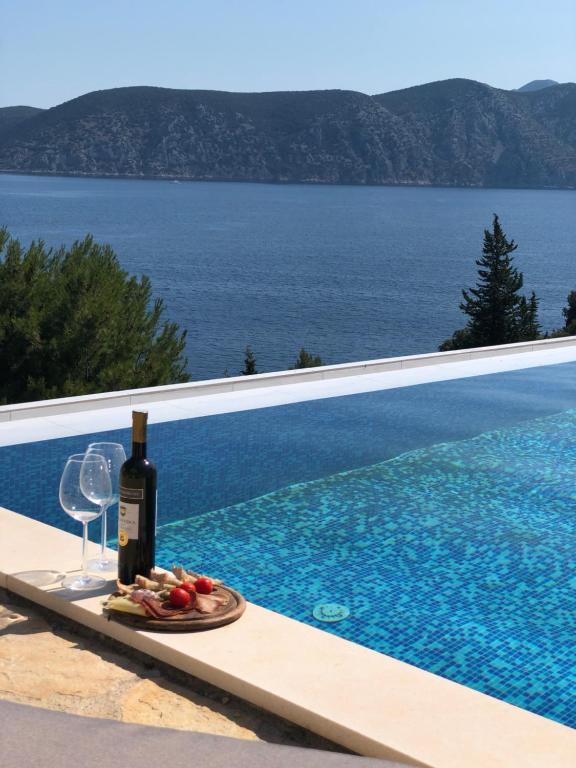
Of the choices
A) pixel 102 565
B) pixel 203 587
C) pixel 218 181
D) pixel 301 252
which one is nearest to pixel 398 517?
pixel 102 565

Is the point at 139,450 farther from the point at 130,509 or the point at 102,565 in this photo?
the point at 102,565

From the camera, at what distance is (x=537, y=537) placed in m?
4.23

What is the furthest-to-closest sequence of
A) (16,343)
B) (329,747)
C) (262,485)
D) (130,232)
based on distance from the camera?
(130,232), (16,343), (262,485), (329,747)

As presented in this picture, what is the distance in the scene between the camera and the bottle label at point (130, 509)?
241 cm

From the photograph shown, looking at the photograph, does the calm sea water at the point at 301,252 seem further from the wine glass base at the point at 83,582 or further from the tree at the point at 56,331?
the wine glass base at the point at 83,582

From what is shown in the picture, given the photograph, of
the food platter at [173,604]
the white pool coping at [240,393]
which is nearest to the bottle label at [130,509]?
the food platter at [173,604]

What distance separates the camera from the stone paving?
6.76 feet

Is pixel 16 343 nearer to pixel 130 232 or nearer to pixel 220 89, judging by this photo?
pixel 130 232

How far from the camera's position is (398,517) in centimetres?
442

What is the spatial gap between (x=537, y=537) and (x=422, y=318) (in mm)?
38660

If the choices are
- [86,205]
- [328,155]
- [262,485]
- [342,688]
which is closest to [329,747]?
[342,688]

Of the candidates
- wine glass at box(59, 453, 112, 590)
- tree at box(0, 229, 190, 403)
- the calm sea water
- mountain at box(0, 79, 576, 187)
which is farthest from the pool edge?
mountain at box(0, 79, 576, 187)

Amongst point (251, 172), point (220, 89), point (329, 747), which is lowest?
point (329, 747)

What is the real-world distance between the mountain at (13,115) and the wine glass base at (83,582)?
10068cm
